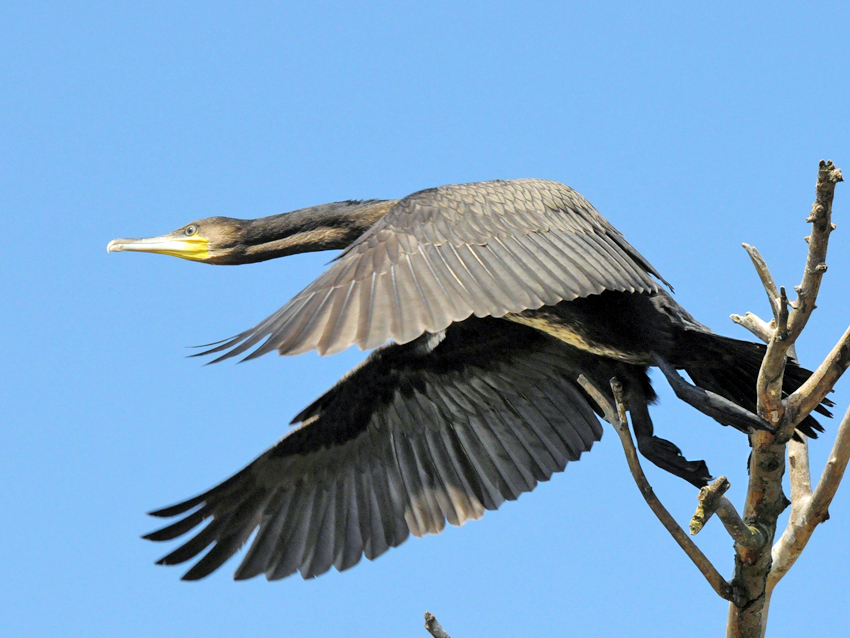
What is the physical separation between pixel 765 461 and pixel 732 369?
2.83 feet

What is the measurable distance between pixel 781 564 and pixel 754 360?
1108 mm

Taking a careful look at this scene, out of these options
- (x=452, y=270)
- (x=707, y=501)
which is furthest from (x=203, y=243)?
(x=707, y=501)

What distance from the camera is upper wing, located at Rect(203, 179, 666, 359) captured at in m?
4.08

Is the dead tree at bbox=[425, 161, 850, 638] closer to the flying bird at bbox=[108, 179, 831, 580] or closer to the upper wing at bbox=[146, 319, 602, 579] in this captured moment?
the flying bird at bbox=[108, 179, 831, 580]

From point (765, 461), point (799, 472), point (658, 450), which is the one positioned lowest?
point (765, 461)

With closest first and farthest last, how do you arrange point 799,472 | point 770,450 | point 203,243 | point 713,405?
point 770,450 → point 713,405 → point 799,472 → point 203,243

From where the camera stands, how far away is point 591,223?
5336 millimetres

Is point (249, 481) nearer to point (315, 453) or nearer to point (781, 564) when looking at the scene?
point (315, 453)

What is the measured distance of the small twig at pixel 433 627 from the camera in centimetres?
454

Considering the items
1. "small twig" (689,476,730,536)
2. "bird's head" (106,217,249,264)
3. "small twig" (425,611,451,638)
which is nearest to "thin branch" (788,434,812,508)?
"small twig" (689,476,730,536)

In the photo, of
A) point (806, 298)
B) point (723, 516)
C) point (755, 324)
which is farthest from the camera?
point (755, 324)

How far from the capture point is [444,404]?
6383mm

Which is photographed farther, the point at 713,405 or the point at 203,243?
the point at 203,243

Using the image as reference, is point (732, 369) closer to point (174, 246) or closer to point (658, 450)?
point (658, 450)
